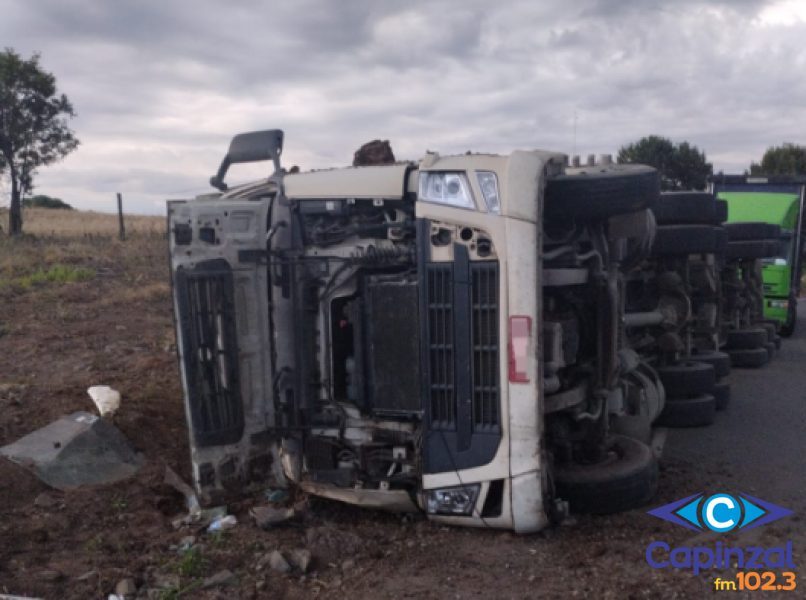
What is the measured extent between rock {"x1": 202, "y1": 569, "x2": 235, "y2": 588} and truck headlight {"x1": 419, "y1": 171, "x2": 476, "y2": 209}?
80.9 inches

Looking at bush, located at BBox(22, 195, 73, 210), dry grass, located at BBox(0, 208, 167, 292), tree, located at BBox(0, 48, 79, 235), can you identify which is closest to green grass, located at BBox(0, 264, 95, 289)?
dry grass, located at BBox(0, 208, 167, 292)

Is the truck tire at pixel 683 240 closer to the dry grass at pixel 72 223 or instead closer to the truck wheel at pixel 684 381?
the truck wheel at pixel 684 381

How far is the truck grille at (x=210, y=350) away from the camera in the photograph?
4504mm

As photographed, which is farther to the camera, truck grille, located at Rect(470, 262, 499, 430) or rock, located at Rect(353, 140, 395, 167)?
rock, located at Rect(353, 140, 395, 167)

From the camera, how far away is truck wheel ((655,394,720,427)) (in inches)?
265

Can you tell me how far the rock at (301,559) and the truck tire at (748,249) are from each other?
728 centimetres

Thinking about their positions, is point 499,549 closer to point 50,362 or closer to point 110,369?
point 110,369

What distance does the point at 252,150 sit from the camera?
520cm

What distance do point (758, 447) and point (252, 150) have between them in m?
4.24

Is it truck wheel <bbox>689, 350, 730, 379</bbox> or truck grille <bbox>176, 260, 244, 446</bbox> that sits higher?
truck grille <bbox>176, 260, 244, 446</bbox>

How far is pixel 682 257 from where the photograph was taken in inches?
298

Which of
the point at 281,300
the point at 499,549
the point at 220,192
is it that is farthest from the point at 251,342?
the point at 499,549

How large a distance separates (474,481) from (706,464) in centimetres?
230

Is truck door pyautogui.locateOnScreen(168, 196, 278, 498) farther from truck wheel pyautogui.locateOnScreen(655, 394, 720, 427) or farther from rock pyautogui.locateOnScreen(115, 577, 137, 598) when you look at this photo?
truck wheel pyautogui.locateOnScreen(655, 394, 720, 427)
